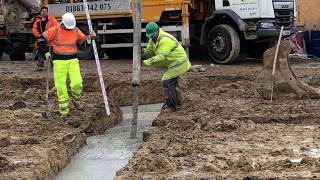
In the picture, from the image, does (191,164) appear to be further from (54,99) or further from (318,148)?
(54,99)

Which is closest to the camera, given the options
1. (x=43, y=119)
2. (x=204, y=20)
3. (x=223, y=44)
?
(x=43, y=119)

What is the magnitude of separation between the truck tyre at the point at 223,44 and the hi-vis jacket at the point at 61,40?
6.41 m

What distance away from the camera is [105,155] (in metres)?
7.75

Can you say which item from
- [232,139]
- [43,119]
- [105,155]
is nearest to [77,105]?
[43,119]

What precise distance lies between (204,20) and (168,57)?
277 inches

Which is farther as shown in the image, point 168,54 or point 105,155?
point 168,54

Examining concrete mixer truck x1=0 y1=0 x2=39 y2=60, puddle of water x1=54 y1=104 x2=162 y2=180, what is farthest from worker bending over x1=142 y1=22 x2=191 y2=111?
concrete mixer truck x1=0 y1=0 x2=39 y2=60

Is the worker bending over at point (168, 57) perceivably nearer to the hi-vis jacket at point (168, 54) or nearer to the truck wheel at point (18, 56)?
the hi-vis jacket at point (168, 54)

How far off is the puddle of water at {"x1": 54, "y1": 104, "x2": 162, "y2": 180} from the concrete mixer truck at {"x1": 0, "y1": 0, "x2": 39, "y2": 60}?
32.5 feet

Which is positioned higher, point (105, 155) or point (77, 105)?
point (77, 105)

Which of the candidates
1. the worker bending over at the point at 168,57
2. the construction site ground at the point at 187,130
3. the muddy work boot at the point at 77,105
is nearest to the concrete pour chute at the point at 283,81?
the construction site ground at the point at 187,130

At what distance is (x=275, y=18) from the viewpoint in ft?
48.8

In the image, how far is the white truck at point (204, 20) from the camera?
1472 centimetres

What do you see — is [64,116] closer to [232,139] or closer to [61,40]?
[61,40]
